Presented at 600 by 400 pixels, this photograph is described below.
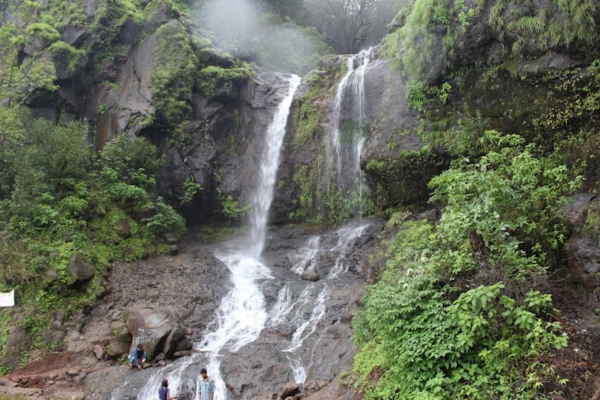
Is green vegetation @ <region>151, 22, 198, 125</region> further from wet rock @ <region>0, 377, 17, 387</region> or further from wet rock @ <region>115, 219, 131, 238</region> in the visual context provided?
wet rock @ <region>0, 377, 17, 387</region>

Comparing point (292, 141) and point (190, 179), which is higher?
point (292, 141)

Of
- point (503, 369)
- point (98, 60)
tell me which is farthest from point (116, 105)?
point (503, 369)

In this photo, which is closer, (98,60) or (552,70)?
(552,70)

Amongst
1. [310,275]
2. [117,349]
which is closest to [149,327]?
[117,349]

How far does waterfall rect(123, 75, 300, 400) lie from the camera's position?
9656 millimetres

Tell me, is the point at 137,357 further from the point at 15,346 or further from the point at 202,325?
the point at 15,346

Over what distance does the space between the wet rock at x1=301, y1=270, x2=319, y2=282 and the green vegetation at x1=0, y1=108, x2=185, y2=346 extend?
234 inches

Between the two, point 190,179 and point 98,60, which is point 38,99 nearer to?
point 98,60

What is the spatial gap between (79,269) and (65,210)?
9.46ft

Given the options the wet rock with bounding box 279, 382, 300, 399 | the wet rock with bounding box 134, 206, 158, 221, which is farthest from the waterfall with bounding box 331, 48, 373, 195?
the wet rock with bounding box 279, 382, 300, 399

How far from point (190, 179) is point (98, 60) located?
320 inches

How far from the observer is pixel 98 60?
829 inches

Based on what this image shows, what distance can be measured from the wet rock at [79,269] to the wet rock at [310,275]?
22.7 feet

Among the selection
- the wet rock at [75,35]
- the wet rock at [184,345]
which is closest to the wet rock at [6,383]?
the wet rock at [184,345]
